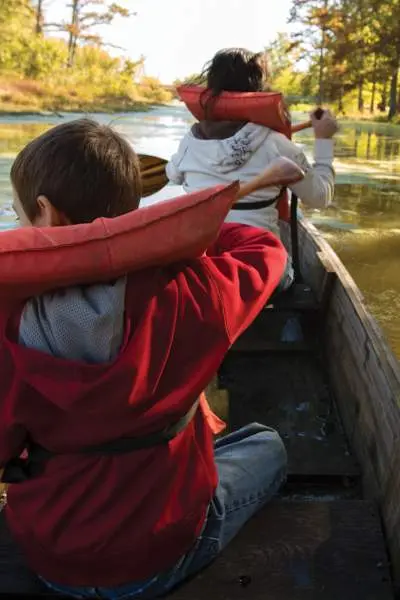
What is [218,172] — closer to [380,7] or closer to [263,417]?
[263,417]

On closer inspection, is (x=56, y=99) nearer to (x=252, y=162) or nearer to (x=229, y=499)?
(x=252, y=162)

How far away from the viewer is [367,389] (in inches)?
71.2

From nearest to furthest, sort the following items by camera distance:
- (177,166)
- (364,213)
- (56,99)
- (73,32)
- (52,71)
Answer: (177,166) → (364,213) → (56,99) → (52,71) → (73,32)

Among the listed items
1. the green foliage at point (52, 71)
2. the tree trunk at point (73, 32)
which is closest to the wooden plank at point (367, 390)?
the green foliage at point (52, 71)

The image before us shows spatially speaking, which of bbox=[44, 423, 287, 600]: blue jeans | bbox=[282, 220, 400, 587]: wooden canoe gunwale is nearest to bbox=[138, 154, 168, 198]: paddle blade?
bbox=[282, 220, 400, 587]: wooden canoe gunwale

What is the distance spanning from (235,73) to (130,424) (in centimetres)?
159

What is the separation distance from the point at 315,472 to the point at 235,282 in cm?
98

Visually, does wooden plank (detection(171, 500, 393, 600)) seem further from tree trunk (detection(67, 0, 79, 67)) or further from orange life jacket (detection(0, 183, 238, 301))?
tree trunk (detection(67, 0, 79, 67))

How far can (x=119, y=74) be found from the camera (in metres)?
33.2

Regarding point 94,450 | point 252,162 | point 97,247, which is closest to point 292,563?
point 94,450

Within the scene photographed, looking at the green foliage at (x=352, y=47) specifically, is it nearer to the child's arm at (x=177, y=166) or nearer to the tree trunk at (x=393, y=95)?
the tree trunk at (x=393, y=95)

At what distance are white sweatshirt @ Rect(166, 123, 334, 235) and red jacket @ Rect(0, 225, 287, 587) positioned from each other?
4.02ft

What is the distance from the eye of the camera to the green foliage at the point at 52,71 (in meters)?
24.2

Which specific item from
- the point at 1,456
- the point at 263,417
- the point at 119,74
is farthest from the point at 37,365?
the point at 119,74
